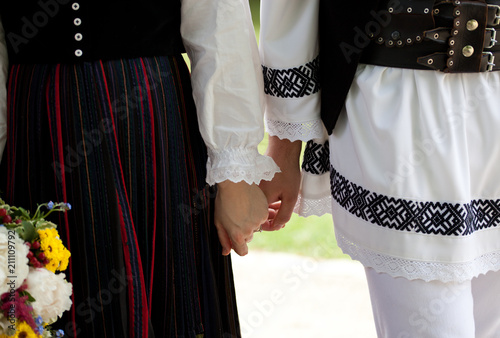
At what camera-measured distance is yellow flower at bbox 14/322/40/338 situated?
3.51 ft

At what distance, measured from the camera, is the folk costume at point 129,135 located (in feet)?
4.26

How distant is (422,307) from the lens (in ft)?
4.28

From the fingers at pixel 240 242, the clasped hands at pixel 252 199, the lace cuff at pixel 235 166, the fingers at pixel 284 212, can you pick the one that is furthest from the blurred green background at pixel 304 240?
the lace cuff at pixel 235 166

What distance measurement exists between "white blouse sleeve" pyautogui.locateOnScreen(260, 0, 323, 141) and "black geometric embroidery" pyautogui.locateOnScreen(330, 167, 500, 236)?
24cm

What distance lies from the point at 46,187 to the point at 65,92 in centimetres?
20

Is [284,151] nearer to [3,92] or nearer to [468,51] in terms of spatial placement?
[468,51]

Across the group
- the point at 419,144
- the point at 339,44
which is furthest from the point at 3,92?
the point at 419,144

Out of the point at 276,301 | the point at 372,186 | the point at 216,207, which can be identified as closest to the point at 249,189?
the point at 216,207

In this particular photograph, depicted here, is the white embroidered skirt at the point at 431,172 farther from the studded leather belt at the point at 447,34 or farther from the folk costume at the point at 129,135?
the folk costume at the point at 129,135

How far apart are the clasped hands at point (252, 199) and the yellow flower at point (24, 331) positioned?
0.54 m

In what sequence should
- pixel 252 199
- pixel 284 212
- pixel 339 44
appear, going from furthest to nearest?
pixel 284 212, pixel 252 199, pixel 339 44

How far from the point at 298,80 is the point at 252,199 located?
307 millimetres

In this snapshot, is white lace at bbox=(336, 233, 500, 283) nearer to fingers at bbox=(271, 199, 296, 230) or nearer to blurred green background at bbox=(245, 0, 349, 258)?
fingers at bbox=(271, 199, 296, 230)

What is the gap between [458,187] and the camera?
127 centimetres
